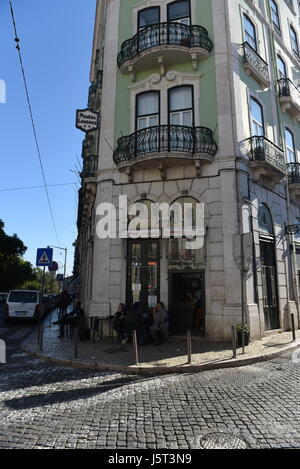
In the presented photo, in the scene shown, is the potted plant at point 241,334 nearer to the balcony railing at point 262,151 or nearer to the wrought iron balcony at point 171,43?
the balcony railing at point 262,151

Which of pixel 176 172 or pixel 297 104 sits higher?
pixel 297 104

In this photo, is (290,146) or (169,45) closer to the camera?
(169,45)

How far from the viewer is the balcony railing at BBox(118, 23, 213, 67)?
40.1 ft

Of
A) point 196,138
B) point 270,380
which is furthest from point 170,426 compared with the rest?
point 196,138

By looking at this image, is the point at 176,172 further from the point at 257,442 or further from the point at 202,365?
the point at 257,442

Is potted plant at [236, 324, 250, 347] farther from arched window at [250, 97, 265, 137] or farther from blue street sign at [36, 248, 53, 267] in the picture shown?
arched window at [250, 97, 265, 137]

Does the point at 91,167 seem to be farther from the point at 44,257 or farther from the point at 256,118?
the point at 256,118

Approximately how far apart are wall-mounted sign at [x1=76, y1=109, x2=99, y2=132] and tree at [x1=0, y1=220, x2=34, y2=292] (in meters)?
28.6

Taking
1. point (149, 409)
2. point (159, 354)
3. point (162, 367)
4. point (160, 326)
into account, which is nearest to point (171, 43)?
point (160, 326)

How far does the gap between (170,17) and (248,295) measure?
11.7m

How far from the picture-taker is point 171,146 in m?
11.5

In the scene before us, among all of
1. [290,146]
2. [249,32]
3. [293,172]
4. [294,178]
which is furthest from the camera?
Result: [290,146]

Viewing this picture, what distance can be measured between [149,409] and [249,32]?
50.5ft

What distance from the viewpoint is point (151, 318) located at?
1099 cm
